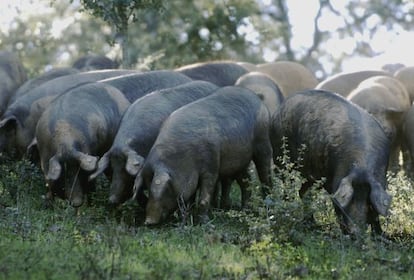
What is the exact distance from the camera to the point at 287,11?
3844cm

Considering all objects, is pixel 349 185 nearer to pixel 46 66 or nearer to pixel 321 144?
pixel 321 144

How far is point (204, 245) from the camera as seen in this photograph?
923 cm

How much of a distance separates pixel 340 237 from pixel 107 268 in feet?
9.54

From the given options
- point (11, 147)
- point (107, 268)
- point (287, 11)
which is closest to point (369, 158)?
point (107, 268)

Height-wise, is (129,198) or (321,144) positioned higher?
(321,144)

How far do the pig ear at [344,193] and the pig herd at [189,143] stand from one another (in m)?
0.01

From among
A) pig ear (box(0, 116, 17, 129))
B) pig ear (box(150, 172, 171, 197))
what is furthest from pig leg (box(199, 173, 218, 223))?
pig ear (box(0, 116, 17, 129))

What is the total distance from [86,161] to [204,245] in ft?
8.69

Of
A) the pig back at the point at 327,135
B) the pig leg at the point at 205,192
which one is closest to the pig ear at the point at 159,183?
the pig leg at the point at 205,192

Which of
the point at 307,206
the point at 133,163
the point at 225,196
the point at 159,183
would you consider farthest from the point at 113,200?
the point at 307,206

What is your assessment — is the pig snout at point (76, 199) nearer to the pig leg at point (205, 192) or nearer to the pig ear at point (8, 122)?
the pig leg at point (205, 192)

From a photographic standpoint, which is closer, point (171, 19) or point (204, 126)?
point (204, 126)

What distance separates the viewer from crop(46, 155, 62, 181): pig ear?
11.3 meters

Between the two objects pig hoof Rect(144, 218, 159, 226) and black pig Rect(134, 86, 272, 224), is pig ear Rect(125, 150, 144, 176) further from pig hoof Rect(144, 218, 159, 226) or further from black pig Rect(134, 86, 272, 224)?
pig hoof Rect(144, 218, 159, 226)
